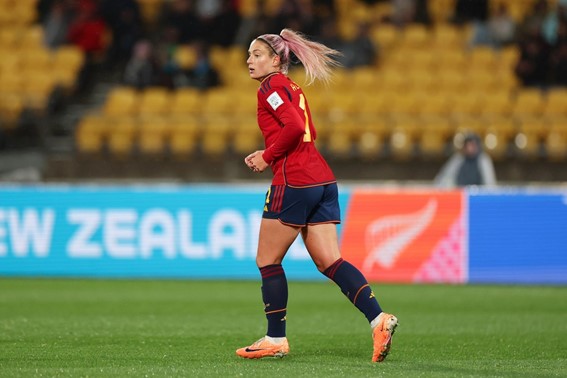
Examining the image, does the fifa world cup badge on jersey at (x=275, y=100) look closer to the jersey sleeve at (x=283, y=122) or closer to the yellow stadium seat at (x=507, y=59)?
the jersey sleeve at (x=283, y=122)

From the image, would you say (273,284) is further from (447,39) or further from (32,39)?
(32,39)

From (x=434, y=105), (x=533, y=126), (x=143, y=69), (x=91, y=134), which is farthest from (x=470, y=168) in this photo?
(x=143, y=69)

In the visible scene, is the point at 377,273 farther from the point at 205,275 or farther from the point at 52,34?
the point at 52,34

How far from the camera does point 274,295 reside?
686cm

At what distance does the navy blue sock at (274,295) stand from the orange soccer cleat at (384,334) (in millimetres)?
616

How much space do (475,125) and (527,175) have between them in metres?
1.18

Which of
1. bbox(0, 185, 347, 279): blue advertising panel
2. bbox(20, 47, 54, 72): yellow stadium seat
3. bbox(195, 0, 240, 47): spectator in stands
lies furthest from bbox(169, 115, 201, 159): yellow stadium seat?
bbox(0, 185, 347, 279): blue advertising panel

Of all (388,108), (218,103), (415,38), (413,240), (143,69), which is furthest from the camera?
(415,38)

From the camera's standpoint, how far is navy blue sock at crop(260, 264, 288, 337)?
6.85 metres

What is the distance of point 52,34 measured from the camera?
21.4 meters

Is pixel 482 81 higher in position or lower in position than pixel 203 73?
lower

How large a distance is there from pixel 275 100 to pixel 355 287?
1269 millimetres

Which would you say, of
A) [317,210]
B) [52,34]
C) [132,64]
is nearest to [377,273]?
[317,210]

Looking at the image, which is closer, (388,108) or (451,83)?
(388,108)
